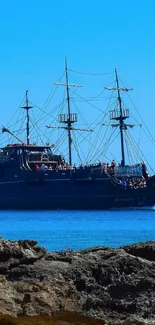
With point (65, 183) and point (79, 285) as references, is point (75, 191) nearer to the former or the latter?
point (65, 183)

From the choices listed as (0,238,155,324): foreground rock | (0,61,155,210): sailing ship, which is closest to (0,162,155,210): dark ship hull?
(0,61,155,210): sailing ship

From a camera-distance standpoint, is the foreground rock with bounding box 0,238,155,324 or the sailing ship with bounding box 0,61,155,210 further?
the sailing ship with bounding box 0,61,155,210

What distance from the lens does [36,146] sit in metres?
74.0

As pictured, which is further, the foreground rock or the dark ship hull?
the dark ship hull

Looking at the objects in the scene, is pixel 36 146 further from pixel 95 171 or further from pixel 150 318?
pixel 150 318

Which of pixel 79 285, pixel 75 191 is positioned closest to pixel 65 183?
pixel 75 191

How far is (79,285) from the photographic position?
9.76 meters

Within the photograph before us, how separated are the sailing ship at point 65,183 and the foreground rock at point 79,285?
5860cm

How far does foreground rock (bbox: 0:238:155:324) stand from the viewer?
9.15 meters

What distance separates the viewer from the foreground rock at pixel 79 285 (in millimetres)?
9148

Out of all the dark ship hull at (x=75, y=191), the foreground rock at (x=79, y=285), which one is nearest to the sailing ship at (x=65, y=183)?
the dark ship hull at (x=75, y=191)

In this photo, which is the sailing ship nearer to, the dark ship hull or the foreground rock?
the dark ship hull

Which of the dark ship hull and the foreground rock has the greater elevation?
the dark ship hull

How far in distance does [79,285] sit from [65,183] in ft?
197
